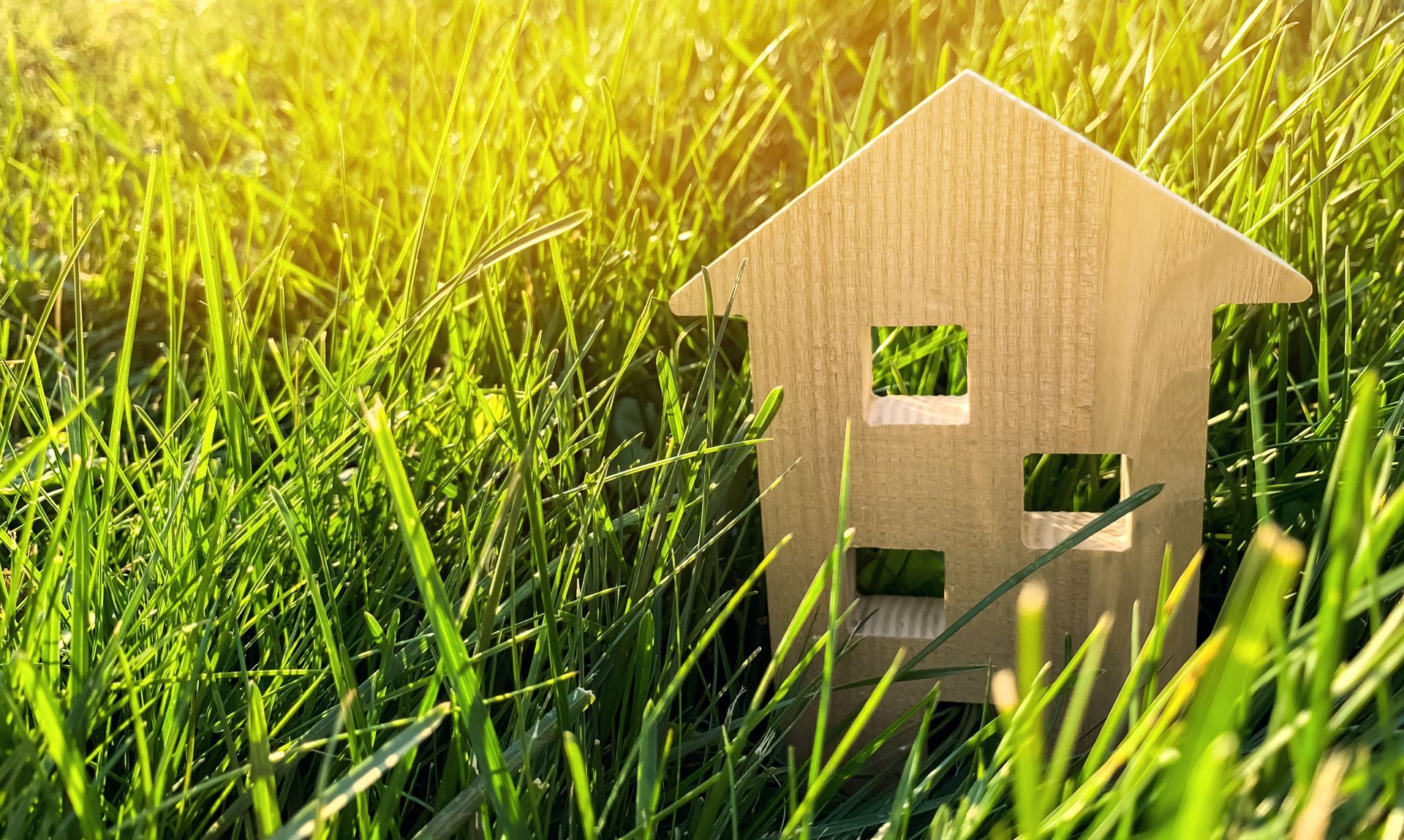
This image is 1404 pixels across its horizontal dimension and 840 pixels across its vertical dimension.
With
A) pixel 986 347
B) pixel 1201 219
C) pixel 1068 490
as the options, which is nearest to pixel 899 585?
pixel 1068 490

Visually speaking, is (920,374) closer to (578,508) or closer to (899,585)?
(899,585)

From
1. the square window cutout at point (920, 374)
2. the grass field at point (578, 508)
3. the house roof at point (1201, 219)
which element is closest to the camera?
the grass field at point (578, 508)

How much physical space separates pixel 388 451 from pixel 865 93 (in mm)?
708

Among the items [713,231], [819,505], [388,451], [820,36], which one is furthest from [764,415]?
[820,36]

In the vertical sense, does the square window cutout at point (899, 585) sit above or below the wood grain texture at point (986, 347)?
below

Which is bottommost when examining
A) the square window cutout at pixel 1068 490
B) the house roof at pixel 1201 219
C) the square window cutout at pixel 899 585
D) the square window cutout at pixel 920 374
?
the square window cutout at pixel 899 585

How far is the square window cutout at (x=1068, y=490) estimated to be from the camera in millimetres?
814

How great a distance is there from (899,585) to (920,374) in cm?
22

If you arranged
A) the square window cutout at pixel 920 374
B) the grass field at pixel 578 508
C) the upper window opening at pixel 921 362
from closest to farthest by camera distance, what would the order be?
the grass field at pixel 578 508
the square window cutout at pixel 920 374
the upper window opening at pixel 921 362

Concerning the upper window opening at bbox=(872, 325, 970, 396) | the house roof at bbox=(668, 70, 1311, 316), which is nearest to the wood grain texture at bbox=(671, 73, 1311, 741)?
the house roof at bbox=(668, 70, 1311, 316)

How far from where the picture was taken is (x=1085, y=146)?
2.21 feet

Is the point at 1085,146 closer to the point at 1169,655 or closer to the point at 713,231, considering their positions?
the point at 1169,655

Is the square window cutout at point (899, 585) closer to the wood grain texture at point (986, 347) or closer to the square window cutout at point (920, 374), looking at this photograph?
the wood grain texture at point (986, 347)

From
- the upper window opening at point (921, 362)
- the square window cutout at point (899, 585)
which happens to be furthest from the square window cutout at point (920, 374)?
the square window cutout at point (899, 585)
